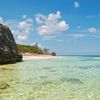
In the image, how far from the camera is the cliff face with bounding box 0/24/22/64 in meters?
40.1

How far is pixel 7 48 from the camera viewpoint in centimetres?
4228

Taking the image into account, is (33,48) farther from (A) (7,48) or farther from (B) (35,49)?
(A) (7,48)

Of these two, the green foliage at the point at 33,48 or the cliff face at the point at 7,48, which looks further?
the green foliage at the point at 33,48

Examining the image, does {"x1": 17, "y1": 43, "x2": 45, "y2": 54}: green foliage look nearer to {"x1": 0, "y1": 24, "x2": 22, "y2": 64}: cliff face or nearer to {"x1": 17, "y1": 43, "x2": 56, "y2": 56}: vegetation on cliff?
{"x1": 17, "y1": 43, "x2": 56, "y2": 56}: vegetation on cliff

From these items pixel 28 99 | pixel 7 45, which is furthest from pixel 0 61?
pixel 28 99

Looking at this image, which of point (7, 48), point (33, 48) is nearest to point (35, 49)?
point (33, 48)

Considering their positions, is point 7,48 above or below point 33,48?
below

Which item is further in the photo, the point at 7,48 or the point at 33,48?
the point at 33,48

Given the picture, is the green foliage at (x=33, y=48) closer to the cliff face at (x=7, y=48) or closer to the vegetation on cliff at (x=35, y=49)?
the vegetation on cliff at (x=35, y=49)

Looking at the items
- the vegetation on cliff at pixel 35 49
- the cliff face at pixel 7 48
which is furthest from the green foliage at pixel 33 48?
the cliff face at pixel 7 48

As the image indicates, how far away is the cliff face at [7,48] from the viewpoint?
132 feet

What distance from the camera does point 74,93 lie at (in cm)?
1429

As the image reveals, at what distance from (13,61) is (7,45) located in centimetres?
335

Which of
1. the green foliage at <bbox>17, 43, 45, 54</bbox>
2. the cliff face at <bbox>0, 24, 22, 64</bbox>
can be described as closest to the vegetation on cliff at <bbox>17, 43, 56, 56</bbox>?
→ the green foliage at <bbox>17, 43, 45, 54</bbox>
